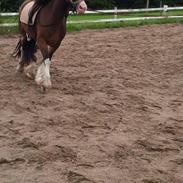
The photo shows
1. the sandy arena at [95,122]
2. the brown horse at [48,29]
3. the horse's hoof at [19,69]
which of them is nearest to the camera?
the sandy arena at [95,122]

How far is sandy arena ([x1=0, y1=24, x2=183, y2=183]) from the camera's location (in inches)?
187

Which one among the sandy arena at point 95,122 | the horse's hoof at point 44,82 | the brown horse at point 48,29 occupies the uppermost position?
the brown horse at point 48,29

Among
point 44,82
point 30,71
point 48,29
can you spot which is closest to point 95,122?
point 44,82

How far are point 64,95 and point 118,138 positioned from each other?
2256 mm

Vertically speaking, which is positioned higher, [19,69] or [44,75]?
[44,75]

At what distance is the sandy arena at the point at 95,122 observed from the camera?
4742mm

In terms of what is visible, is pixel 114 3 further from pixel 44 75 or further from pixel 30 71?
pixel 44 75

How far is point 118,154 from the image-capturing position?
5.20 metres

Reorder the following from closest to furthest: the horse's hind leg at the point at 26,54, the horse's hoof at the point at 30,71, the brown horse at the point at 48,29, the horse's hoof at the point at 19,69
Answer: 1. the brown horse at the point at 48,29
2. the horse's hoof at the point at 30,71
3. the horse's hind leg at the point at 26,54
4. the horse's hoof at the point at 19,69

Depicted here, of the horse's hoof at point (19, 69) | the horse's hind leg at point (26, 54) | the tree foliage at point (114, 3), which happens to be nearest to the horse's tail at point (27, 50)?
the horse's hind leg at point (26, 54)

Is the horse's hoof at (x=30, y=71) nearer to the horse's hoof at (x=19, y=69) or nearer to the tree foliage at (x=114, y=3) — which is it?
the horse's hoof at (x=19, y=69)

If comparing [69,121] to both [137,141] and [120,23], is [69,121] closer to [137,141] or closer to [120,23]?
[137,141]

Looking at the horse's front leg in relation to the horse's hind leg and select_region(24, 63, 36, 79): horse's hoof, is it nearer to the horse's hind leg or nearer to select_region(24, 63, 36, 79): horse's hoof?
select_region(24, 63, 36, 79): horse's hoof

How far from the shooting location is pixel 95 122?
6.36 metres
